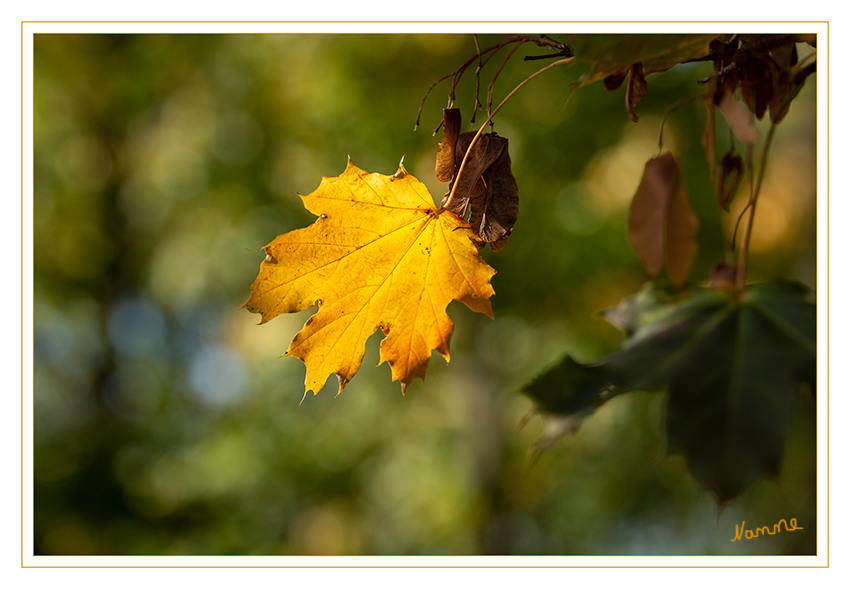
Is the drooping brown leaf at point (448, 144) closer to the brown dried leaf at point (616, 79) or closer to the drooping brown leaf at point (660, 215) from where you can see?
the brown dried leaf at point (616, 79)

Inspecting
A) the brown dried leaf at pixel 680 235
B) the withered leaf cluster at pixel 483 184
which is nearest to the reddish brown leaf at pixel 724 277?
the brown dried leaf at pixel 680 235

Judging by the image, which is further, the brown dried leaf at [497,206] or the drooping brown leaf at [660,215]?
the drooping brown leaf at [660,215]

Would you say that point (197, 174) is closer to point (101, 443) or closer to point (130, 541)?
point (101, 443)

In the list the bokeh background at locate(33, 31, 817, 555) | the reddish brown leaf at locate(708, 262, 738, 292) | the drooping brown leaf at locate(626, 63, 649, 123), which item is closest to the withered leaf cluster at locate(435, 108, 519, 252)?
the drooping brown leaf at locate(626, 63, 649, 123)

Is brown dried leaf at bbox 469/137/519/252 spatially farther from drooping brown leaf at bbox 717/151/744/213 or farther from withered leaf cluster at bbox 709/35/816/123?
drooping brown leaf at bbox 717/151/744/213

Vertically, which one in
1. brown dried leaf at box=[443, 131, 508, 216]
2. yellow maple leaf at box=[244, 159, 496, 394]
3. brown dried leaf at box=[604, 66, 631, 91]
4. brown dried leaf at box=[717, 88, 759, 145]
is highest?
brown dried leaf at box=[717, 88, 759, 145]

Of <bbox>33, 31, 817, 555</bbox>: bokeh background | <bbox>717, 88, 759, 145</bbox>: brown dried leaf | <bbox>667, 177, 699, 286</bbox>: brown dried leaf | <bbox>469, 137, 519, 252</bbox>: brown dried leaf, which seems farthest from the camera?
<bbox>33, 31, 817, 555</bbox>: bokeh background

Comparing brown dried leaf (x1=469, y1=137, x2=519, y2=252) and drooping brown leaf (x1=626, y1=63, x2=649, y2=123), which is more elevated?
drooping brown leaf (x1=626, y1=63, x2=649, y2=123)

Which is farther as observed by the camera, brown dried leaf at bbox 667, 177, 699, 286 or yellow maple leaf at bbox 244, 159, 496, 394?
brown dried leaf at bbox 667, 177, 699, 286
